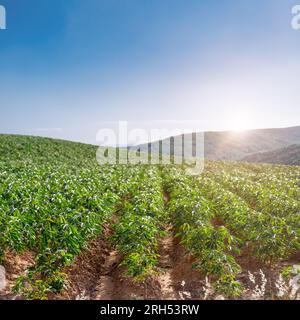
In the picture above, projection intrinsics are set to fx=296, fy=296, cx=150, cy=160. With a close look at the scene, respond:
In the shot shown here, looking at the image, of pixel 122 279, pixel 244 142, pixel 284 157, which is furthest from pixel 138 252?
pixel 244 142

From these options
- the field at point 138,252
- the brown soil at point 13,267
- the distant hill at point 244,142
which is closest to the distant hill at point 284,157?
the distant hill at point 244,142

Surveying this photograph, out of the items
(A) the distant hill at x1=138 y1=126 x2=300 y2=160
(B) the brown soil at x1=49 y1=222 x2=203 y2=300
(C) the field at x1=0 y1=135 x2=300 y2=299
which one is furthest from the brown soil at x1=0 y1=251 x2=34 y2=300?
(A) the distant hill at x1=138 y1=126 x2=300 y2=160

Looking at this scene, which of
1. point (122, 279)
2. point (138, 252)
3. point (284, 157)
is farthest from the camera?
point (284, 157)

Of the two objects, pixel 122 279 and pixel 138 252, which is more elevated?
pixel 138 252

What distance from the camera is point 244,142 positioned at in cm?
11250

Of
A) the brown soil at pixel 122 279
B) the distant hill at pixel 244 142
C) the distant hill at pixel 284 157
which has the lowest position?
the brown soil at pixel 122 279

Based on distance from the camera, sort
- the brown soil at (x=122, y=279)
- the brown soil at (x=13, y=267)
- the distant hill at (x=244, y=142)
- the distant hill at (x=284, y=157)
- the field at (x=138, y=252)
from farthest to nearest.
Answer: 1. the distant hill at (x=244, y=142)
2. the distant hill at (x=284, y=157)
3. the brown soil at (x=122, y=279)
4. the field at (x=138, y=252)
5. the brown soil at (x=13, y=267)

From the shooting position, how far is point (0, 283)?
554 cm

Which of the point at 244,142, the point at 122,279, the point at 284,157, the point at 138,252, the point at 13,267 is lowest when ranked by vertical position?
the point at 122,279

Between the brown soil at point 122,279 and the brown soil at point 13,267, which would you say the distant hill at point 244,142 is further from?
the brown soil at point 13,267

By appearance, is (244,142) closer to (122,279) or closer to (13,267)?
(122,279)

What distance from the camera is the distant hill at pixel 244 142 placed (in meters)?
99.9

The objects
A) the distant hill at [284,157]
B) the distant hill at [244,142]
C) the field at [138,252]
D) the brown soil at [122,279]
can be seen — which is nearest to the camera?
the field at [138,252]
